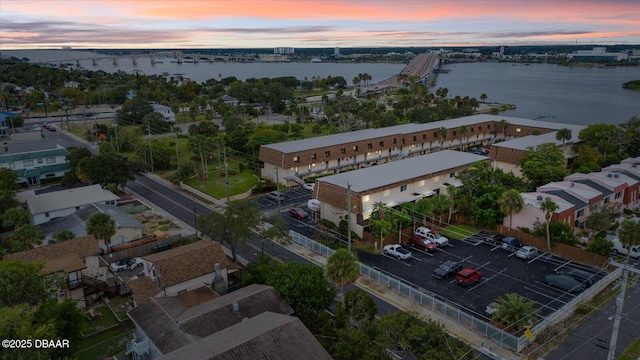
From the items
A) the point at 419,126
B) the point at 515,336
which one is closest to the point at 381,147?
the point at 419,126

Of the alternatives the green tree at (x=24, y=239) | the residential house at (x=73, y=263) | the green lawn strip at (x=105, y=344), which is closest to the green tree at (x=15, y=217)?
the green tree at (x=24, y=239)

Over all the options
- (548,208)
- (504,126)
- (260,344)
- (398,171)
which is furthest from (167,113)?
(260,344)

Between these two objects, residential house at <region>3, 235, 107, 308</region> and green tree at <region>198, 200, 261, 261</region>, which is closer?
residential house at <region>3, 235, 107, 308</region>

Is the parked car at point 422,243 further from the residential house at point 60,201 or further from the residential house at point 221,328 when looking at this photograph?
the residential house at point 60,201

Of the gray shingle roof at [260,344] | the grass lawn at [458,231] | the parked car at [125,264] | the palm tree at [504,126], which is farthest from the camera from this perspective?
the palm tree at [504,126]

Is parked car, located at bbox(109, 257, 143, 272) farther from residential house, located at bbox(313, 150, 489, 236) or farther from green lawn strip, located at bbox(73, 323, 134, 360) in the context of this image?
residential house, located at bbox(313, 150, 489, 236)

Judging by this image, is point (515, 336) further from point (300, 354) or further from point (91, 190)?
point (91, 190)

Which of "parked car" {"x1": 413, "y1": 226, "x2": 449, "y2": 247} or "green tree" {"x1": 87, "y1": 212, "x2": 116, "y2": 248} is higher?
"green tree" {"x1": 87, "y1": 212, "x2": 116, "y2": 248}


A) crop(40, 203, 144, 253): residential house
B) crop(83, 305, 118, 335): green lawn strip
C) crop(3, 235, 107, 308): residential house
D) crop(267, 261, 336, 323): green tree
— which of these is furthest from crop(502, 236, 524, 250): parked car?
crop(40, 203, 144, 253): residential house
